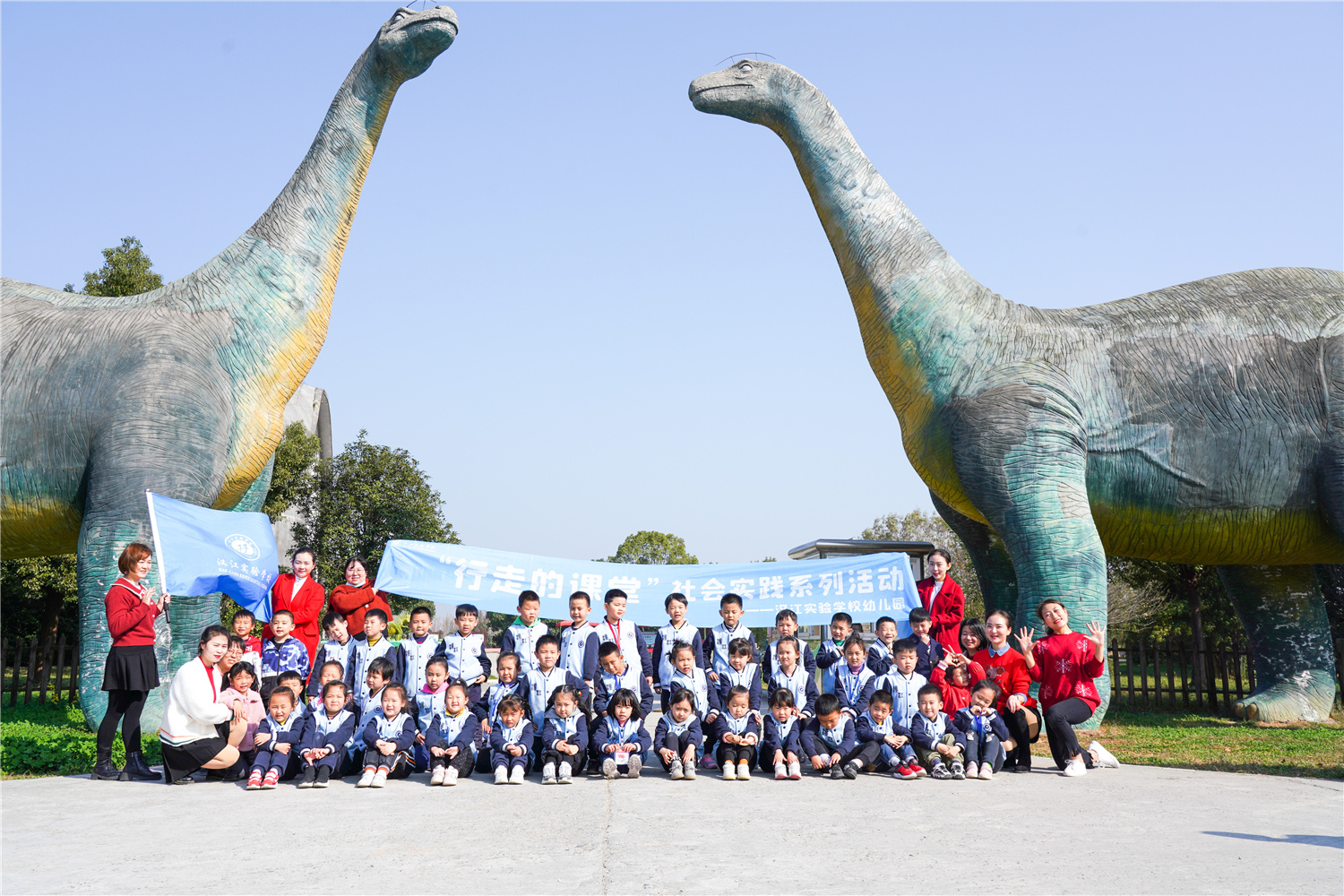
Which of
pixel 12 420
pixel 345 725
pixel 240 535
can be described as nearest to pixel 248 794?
pixel 345 725

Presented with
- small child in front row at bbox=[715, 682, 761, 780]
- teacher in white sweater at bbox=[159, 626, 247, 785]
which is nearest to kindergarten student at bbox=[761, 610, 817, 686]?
small child in front row at bbox=[715, 682, 761, 780]

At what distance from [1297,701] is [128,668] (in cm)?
957

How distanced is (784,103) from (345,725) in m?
6.24

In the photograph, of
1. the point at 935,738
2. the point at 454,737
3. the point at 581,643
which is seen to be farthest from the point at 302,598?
the point at 935,738

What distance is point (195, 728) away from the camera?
6.80 m

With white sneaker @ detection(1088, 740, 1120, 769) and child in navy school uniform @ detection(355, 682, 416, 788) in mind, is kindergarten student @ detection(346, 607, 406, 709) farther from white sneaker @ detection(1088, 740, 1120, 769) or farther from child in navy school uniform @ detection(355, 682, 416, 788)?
white sneaker @ detection(1088, 740, 1120, 769)

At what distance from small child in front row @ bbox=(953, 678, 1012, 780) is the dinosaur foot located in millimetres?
3946

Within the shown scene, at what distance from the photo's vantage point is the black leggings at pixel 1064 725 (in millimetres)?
7066

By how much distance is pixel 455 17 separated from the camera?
930 cm

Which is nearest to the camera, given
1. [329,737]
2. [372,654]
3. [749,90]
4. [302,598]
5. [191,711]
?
[191,711]

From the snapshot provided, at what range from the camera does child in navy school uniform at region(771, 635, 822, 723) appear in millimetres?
7781

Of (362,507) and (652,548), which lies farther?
(652,548)

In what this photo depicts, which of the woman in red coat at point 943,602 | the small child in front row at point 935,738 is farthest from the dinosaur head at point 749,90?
the small child in front row at point 935,738

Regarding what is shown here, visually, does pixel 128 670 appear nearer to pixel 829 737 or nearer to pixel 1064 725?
pixel 829 737
